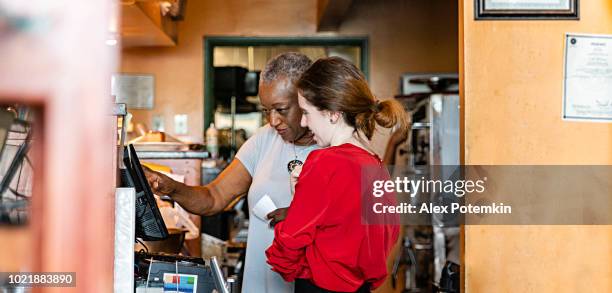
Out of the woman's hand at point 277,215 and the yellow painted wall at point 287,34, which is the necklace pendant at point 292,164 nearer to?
the woman's hand at point 277,215

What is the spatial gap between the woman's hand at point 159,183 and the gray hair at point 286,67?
485mm

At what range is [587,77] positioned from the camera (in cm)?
262

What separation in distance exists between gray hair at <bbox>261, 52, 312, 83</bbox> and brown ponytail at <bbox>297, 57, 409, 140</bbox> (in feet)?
1.49

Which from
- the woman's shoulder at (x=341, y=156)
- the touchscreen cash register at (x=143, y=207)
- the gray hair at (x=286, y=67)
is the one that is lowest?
the touchscreen cash register at (x=143, y=207)

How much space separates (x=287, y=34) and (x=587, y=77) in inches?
168

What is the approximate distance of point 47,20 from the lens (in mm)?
1132

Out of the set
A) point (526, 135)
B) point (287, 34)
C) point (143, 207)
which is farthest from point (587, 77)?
point (287, 34)

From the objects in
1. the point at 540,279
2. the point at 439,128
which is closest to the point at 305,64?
the point at 540,279

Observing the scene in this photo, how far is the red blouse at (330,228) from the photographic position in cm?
196

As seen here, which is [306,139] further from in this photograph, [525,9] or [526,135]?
[525,9]

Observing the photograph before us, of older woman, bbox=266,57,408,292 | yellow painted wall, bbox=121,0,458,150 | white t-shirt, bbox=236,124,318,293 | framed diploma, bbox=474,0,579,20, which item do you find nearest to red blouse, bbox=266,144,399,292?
older woman, bbox=266,57,408,292

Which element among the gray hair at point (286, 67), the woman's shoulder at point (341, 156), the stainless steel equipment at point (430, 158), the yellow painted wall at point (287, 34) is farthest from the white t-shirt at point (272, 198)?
Answer: the yellow painted wall at point (287, 34)

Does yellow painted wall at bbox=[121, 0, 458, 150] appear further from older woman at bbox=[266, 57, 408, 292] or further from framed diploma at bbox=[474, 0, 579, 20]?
older woman at bbox=[266, 57, 408, 292]

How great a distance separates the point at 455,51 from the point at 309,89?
15.8ft
